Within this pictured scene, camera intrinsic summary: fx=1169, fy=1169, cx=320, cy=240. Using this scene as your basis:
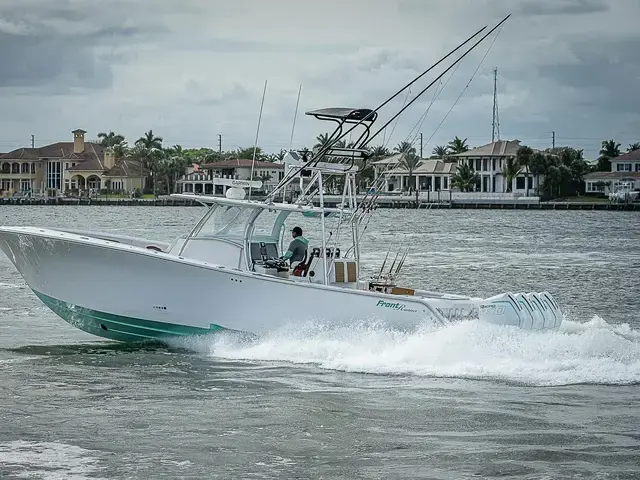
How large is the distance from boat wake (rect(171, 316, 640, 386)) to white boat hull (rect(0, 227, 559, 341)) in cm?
22

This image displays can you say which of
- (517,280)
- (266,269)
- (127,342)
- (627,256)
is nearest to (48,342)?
(127,342)

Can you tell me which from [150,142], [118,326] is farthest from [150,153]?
[118,326]

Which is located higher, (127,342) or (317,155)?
(317,155)

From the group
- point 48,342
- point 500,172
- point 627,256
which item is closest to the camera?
point 48,342

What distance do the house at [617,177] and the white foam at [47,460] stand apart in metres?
146

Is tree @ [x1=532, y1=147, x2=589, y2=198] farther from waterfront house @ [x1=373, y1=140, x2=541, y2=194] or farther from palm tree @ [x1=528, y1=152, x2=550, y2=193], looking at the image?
waterfront house @ [x1=373, y1=140, x2=541, y2=194]

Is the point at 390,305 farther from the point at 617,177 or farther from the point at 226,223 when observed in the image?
the point at 617,177

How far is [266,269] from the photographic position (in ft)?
57.9

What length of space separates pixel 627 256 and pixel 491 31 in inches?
1578

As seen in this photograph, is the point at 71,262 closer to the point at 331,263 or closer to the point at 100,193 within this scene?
the point at 331,263

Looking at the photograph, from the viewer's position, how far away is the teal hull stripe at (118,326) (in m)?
17.7

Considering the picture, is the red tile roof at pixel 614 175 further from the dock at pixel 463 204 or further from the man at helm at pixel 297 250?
the man at helm at pixel 297 250

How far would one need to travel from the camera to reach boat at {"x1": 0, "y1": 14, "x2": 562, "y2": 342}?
17.0m

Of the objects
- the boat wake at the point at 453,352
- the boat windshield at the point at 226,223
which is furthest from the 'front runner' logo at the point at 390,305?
the boat windshield at the point at 226,223
